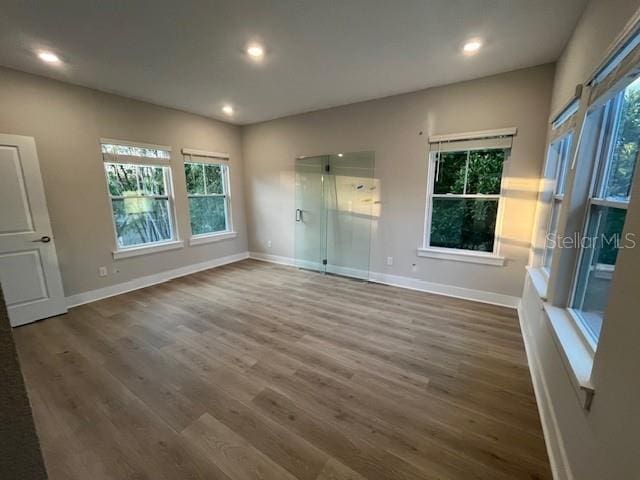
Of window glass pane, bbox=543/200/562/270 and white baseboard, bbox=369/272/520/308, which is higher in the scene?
window glass pane, bbox=543/200/562/270

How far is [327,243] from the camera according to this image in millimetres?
4586

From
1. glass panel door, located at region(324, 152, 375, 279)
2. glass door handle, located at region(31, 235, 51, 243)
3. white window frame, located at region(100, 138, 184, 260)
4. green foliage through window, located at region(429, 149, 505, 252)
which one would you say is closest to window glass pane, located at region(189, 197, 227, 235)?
white window frame, located at region(100, 138, 184, 260)

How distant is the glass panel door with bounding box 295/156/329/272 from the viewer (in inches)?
177

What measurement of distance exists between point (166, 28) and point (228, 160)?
294cm

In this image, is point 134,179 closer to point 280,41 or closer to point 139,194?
point 139,194

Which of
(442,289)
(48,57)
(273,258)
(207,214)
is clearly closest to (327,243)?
(273,258)

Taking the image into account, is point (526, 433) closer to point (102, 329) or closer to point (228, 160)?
point (102, 329)

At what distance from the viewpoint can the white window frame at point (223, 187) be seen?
4.43m

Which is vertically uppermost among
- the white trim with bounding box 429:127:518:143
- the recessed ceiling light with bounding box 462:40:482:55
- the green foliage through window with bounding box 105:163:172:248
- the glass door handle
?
the recessed ceiling light with bounding box 462:40:482:55

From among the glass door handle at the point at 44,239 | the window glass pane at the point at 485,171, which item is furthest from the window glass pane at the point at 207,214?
the window glass pane at the point at 485,171

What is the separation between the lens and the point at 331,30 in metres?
2.16

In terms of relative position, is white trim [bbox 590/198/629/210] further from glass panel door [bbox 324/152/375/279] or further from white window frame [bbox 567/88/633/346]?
glass panel door [bbox 324/152/375/279]

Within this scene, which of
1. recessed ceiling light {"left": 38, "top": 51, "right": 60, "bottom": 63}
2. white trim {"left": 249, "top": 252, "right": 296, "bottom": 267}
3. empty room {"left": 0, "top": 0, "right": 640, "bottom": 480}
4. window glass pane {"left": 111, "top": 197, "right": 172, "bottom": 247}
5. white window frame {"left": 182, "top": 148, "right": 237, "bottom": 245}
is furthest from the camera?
white trim {"left": 249, "top": 252, "right": 296, "bottom": 267}

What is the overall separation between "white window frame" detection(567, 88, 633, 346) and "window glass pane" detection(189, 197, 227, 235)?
4.91m
